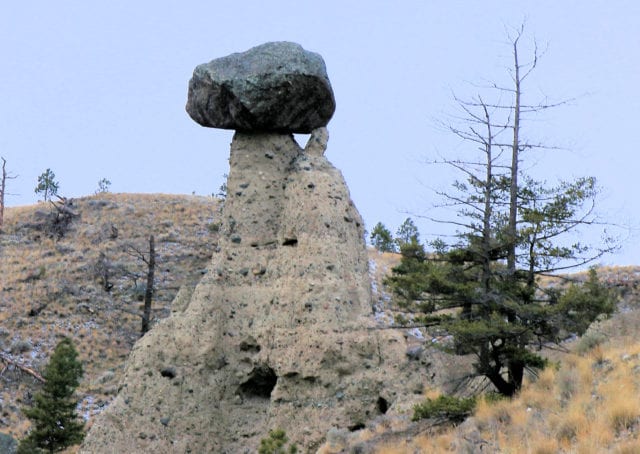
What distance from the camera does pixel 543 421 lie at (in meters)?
10.0

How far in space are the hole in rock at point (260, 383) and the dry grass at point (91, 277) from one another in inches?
420

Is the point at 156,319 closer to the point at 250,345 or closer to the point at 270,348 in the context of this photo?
the point at 250,345

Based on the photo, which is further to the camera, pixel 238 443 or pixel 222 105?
pixel 222 105

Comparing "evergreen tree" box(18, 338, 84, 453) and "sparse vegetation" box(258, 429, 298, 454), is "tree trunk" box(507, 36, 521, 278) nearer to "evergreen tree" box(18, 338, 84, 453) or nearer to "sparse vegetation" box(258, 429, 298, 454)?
"sparse vegetation" box(258, 429, 298, 454)

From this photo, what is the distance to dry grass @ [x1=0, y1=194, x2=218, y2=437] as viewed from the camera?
29531mm

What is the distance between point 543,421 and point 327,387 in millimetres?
5034

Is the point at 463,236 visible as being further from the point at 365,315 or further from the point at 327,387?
the point at 327,387

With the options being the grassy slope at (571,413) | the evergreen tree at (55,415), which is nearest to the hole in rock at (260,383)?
the grassy slope at (571,413)

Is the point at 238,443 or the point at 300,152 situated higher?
the point at 300,152

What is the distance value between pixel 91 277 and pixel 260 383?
25044 mm

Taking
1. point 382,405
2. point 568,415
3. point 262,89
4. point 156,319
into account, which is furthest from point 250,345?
point 156,319

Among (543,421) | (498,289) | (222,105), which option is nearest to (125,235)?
(222,105)

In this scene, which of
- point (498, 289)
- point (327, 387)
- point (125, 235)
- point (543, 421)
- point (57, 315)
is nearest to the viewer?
point (543, 421)

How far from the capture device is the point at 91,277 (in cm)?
3778
